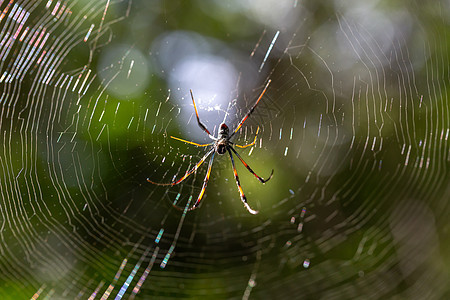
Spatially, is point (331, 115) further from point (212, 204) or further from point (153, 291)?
point (153, 291)

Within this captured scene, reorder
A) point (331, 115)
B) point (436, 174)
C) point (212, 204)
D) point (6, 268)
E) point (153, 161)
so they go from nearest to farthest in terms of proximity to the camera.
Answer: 1. point (6, 268)
2. point (153, 161)
3. point (331, 115)
4. point (212, 204)
5. point (436, 174)

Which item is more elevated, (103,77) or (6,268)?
(103,77)

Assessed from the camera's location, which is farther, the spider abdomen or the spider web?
the spider abdomen

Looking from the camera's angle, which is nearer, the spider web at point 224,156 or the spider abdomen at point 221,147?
the spider web at point 224,156

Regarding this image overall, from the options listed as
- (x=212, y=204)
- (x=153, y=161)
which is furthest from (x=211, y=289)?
(x=153, y=161)

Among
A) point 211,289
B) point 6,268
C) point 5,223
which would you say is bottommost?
point 6,268

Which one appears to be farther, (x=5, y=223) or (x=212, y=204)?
(x=212, y=204)

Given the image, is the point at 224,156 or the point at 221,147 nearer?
the point at 221,147

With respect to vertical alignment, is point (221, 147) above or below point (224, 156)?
below
